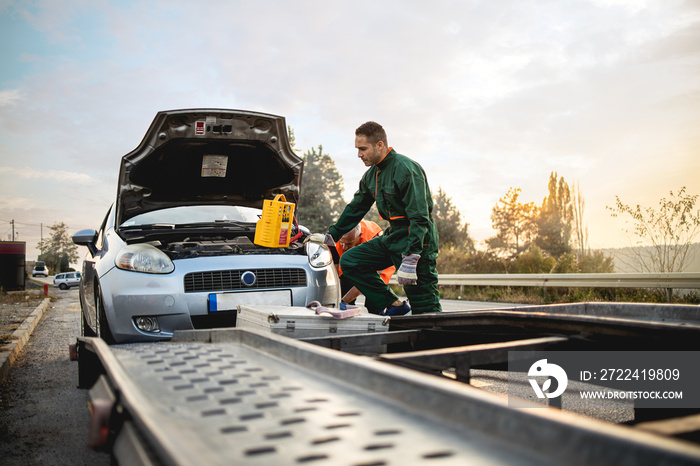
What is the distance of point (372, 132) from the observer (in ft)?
15.4

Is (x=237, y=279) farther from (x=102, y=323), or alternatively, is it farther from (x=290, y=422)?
(x=290, y=422)

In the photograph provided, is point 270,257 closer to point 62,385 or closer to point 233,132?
point 233,132

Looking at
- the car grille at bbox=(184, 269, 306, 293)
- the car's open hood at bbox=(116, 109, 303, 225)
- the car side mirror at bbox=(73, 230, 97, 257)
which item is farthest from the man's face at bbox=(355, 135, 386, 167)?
the car side mirror at bbox=(73, 230, 97, 257)

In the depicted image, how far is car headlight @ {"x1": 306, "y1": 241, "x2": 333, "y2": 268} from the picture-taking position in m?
4.50

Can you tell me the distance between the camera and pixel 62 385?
4.43 meters

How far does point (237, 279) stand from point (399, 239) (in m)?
1.47

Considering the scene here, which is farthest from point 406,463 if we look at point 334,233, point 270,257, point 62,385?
point 62,385

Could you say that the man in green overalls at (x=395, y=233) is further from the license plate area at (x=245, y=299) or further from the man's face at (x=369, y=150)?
the license plate area at (x=245, y=299)

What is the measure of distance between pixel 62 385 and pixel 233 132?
2.61 meters

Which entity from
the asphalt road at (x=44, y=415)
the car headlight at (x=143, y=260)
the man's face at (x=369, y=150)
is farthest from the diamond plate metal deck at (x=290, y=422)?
the man's face at (x=369, y=150)

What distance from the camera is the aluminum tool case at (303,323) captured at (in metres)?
2.57

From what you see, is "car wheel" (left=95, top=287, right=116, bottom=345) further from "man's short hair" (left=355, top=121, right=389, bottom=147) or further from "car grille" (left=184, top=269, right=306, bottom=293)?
"man's short hair" (left=355, top=121, right=389, bottom=147)

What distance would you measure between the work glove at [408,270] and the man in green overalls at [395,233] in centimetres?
4

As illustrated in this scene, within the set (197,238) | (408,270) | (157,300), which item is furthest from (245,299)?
(408,270)
